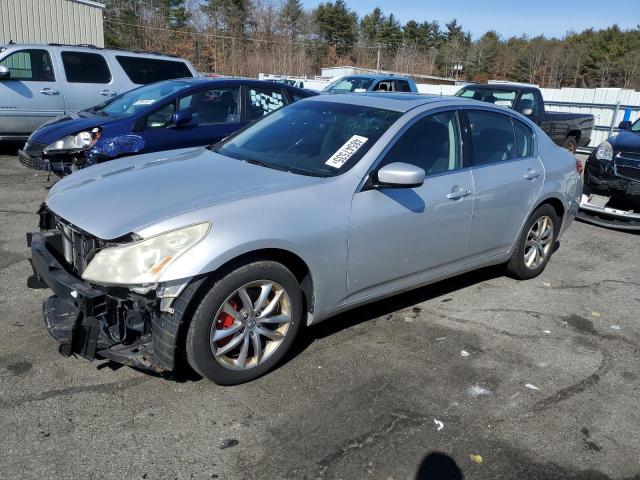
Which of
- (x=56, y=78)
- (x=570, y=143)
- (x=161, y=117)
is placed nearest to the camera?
(x=161, y=117)

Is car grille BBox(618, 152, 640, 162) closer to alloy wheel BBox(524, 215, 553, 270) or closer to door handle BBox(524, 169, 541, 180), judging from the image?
alloy wheel BBox(524, 215, 553, 270)

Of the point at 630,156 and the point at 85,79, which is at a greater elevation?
the point at 85,79

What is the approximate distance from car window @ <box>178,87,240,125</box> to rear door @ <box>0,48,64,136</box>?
445 cm

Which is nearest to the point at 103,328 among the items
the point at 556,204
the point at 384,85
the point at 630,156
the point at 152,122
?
the point at 556,204

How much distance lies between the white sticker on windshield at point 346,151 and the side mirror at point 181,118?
3619 millimetres

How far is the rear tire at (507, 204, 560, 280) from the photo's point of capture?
5.05 metres

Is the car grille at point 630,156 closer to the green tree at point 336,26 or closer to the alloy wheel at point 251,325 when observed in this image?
the alloy wheel at point 251,325

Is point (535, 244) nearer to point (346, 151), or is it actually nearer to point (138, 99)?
point (346, 151)

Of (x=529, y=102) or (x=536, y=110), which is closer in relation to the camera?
(x=529, y=102)

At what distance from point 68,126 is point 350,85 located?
9536mm

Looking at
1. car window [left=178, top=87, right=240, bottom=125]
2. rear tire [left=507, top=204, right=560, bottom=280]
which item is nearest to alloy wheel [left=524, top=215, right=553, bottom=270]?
rear tire [left=507, top=204, right=560, bottom=280]

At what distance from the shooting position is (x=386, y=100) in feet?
14.2

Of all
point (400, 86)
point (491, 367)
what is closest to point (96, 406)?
point (491, 367)

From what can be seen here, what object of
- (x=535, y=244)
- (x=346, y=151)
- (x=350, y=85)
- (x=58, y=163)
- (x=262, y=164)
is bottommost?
(x=535, y=244)
